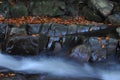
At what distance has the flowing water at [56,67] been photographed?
358 inches

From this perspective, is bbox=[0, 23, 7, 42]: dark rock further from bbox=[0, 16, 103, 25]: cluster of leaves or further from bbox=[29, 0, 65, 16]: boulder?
bbox=[29, 0, 65, 16]: boulder

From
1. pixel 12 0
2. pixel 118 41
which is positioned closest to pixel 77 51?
pixel 118 41

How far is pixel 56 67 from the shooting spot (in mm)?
9562

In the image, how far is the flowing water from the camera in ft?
29.9

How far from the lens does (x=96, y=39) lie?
10234 mm

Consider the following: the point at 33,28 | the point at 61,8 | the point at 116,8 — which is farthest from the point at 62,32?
the point at 116,8

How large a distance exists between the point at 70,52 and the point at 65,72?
1.06 metres

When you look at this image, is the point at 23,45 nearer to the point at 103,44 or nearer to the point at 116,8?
the point at 103,44

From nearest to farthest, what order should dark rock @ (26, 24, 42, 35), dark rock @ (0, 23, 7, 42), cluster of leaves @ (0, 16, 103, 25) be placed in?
dark rock @ (0, 23, 7, 42) → dark rock @ (26, 24, 42, 35) → cluster of leaves @ (0, 16, 103, 25)

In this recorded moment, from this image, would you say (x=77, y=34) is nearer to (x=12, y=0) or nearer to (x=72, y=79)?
(x=72, y=79)

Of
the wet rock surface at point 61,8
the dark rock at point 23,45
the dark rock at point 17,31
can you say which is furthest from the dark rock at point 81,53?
the wet rock surface at point 61,8

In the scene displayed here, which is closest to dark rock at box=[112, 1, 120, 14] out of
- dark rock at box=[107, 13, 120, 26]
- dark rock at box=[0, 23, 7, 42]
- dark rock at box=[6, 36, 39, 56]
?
dark rock at box=[107, 13, 120, 26]

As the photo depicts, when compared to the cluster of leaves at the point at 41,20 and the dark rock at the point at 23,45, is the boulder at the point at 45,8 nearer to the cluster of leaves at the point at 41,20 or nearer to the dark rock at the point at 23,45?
the cluster of leaves at the point at 41,20

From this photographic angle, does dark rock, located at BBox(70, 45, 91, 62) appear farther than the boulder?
No
